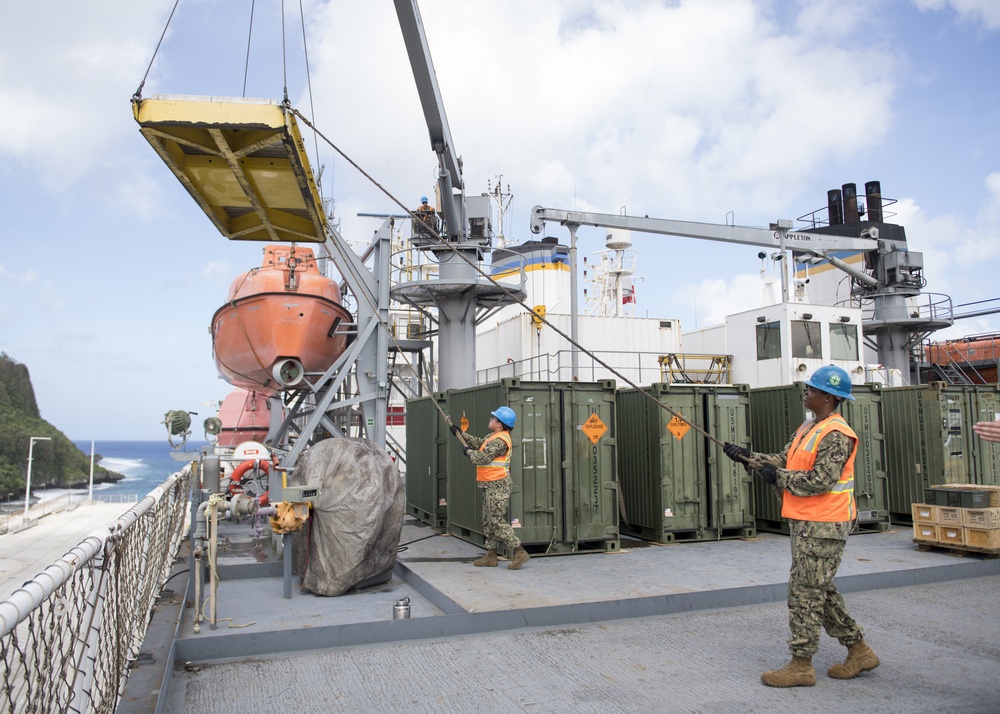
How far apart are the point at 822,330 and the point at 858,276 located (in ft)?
20.8

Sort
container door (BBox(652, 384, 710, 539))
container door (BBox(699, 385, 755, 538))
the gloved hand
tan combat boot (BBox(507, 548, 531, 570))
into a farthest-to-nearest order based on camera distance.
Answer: container door (BBox(699, 385, 755, 538)), container door (BBox(652, 384, 710, 539)), tan combat boot (BBox(507, 548, 531, 570)), the gloved hand

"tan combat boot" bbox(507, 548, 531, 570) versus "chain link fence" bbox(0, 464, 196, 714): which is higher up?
"chain link fence" bbox(0, 464, 196, 714)

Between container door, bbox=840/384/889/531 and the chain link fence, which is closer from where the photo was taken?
the chain link fence

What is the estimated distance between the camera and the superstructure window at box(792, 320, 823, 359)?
18781mm

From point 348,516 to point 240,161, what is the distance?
137 inches

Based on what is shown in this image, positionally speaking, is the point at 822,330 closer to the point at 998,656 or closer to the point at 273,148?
the point at 998,656

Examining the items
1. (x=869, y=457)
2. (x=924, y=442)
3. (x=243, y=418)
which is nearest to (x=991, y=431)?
(x=869, y=457)

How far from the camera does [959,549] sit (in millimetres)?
8359

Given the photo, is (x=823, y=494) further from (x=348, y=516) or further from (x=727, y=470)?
(x=727, y=470)

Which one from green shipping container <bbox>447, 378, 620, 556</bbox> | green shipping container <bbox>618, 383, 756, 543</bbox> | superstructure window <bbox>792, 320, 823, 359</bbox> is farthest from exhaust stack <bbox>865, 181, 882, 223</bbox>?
green shipping container <bbox>447, 378, 620, 556</bbox>

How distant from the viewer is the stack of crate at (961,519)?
8.01 m

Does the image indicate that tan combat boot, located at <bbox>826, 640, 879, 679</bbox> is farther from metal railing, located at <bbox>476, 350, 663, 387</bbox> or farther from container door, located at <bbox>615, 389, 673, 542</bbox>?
metal railing, located at <bbox>476, 350, 663, 387</bbox>

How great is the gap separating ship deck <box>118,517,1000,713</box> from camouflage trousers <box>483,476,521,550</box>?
1.13ft

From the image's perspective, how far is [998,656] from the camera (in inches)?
202
